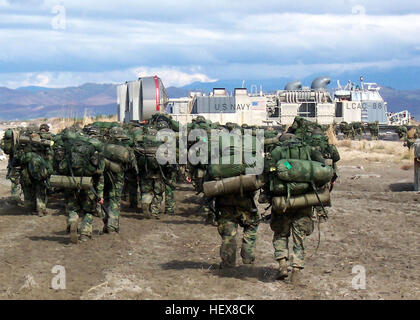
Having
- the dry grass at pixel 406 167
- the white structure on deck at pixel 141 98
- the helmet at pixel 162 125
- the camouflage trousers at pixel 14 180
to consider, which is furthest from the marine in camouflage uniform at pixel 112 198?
the white structure on deck at pixel 141 98

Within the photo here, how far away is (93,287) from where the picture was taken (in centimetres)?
762

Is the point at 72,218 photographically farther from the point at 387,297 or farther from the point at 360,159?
the point at 360,159

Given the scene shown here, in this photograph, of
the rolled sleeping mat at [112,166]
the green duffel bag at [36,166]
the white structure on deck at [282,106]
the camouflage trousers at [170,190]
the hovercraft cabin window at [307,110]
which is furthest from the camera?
the hovercraft cabin window at [307,110]

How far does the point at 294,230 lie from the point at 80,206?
12.8 feet

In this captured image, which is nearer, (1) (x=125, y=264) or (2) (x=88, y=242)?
(1) (x=125, y=264)

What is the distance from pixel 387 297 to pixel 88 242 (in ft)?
16.4

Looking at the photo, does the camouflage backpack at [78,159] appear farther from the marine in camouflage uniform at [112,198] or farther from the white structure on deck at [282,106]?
the white structure on deck at [282,106]

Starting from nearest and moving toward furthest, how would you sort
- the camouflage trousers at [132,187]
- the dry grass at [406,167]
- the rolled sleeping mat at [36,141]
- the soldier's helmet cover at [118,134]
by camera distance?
the soldier's helmet cover at [118,134] < the rolled sleeping mat at [36,141] < the camouflage trousers at [132,187] < the dry grass at [406,167]

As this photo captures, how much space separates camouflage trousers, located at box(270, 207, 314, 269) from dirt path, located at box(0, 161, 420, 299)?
1.19 feet

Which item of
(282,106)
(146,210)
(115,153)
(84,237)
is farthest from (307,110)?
(84,237)

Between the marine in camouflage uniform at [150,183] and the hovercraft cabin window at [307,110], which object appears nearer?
the marine in camouflage uniform at [150,183]

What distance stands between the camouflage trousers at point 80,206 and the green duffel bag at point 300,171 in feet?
12.2

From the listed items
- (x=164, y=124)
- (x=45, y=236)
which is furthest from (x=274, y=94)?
(x=45, y=236)

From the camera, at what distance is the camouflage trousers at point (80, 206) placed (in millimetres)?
9906
